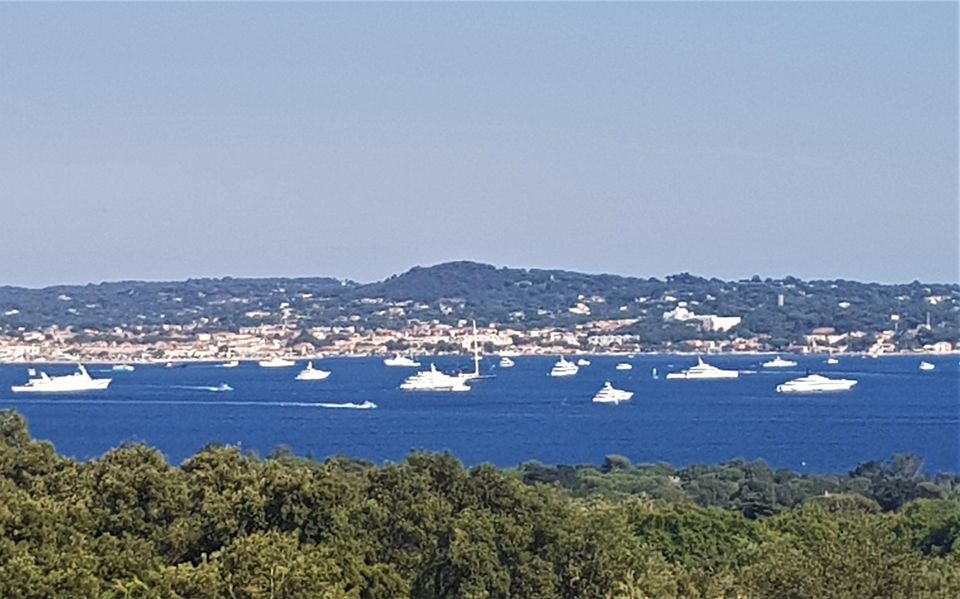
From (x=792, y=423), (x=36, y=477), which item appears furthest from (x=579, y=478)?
(x=792, y=423)

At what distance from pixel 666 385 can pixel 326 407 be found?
20966 mm

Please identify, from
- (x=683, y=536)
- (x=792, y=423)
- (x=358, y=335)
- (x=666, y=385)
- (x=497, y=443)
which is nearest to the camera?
(x=683, y=536)

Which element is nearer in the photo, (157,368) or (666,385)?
(666,385)

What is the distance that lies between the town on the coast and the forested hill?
0.52 feet

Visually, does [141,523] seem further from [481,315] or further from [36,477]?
[481,315]

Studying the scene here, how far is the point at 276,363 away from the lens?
10419 cm

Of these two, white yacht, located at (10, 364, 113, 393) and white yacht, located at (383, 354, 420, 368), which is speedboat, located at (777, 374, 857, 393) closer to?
white yacht, located at (383, 354, 420, 368)

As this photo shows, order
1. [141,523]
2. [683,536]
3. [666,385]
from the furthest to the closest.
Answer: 1. [666,385]
2. [683,536]
3. [141,523]

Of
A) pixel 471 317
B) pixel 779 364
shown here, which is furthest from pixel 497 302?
pixel 779 364

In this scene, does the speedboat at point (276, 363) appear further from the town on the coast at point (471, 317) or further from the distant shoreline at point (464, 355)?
the town on the coast at point (471, 317)

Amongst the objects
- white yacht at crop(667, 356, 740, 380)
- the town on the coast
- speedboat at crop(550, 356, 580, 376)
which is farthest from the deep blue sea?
the town on the coast

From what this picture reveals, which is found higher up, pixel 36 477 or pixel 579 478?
pixel 36 477

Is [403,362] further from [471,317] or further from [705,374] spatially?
[471,317]

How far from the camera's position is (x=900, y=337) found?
111 metres
